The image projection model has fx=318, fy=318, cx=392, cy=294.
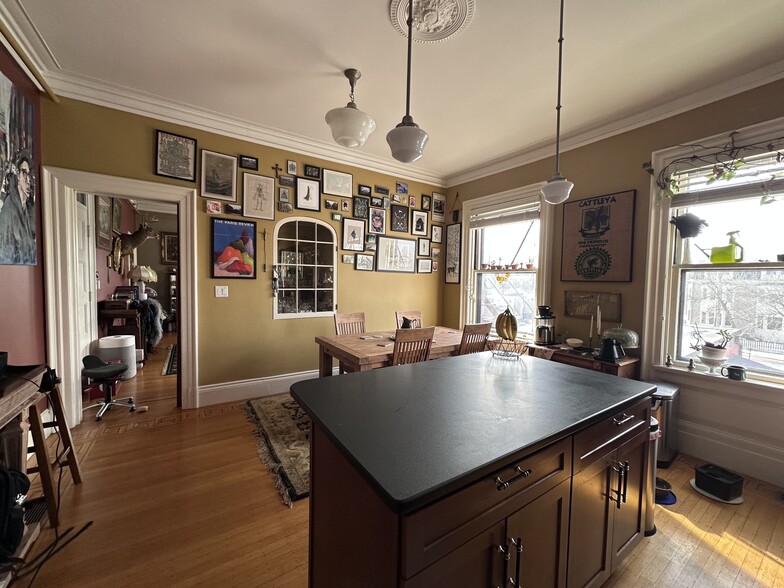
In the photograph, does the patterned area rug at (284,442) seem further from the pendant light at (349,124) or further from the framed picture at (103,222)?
the framed picture at (103,222)

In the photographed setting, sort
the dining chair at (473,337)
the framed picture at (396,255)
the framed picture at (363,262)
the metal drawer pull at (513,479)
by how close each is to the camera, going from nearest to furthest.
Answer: the metal drawer pull at (513,479)
the dining chair at (473,337)
the framed picture at (363,262)
the framed picture at (396,255)

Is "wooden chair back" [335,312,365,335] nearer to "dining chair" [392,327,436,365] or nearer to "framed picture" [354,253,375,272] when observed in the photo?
"framed picture" [354,253,375,272]

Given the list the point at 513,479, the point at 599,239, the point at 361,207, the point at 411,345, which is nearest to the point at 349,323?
the point at 411,345

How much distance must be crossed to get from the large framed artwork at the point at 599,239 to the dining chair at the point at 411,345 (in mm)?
1749

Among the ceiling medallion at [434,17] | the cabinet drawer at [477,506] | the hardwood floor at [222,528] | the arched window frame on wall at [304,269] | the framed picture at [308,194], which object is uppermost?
the ceiling medallion at [434,17]

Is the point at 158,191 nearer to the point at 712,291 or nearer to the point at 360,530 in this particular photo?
the point at 360,530

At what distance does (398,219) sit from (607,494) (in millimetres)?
3592

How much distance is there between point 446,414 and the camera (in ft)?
3.59

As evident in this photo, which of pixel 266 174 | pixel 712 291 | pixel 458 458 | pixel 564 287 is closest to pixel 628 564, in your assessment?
pixel 458 458

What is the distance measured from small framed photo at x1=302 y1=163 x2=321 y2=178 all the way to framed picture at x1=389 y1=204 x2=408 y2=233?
1.06 meters

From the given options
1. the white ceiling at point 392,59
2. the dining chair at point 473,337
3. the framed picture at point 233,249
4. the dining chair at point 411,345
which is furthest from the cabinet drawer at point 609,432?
the framed picture at point 233,249

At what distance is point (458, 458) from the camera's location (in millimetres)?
816

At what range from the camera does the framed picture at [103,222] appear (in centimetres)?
390

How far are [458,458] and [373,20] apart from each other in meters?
2.26
